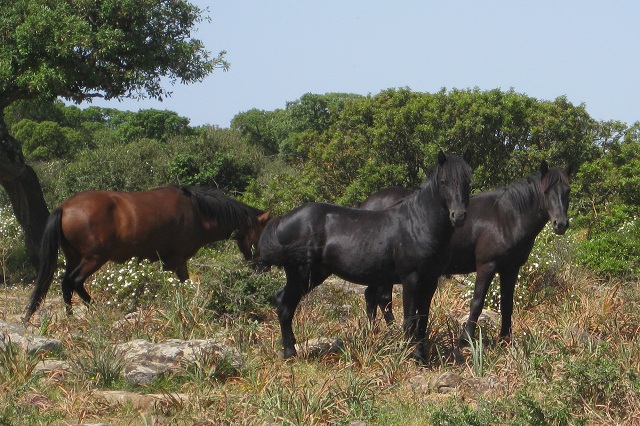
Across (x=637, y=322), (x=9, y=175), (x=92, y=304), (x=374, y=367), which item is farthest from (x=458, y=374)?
(x=9, y=175)

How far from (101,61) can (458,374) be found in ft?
30.9

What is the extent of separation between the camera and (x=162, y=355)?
25.7ft

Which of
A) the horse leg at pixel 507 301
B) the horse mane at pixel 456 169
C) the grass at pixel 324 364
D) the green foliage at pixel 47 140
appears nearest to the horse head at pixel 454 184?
the horse mane at pixel 456 169

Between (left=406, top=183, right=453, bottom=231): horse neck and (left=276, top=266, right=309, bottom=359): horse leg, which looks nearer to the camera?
(left=406, top=183, right=453, bottom=231): horse neck

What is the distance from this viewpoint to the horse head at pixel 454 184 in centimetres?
809

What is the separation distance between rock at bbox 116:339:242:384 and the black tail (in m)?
2.73

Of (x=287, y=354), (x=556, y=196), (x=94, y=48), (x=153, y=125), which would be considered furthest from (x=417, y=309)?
(x=153, y=125)

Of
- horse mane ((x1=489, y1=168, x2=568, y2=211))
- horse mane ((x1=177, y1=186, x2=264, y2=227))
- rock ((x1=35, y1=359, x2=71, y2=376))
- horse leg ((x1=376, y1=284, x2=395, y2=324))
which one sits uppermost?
horse mane ((x1=489, y1=168, x2=568, y2=211))

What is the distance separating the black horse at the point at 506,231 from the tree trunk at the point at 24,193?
7.60 m

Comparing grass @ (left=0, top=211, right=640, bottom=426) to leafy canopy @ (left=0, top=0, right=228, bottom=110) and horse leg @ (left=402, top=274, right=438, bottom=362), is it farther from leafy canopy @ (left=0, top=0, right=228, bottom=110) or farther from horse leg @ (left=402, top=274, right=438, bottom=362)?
leafy canopy @ (left=0, top=0, right=228, bottom=110)

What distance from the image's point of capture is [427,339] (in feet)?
29.3

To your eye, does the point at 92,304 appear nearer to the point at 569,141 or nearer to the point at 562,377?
the point at 562,377

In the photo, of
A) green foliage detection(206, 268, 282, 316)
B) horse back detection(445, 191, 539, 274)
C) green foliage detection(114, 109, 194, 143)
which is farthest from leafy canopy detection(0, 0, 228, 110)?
green foliage detection(114, 109, 194, 143)

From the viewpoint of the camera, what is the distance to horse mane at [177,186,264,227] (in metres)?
12.4
